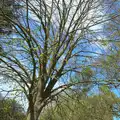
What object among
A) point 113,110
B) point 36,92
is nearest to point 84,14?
point 36,92

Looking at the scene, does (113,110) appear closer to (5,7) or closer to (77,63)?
(77,63)

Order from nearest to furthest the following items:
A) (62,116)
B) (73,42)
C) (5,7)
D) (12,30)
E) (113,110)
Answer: (5,7) < (12,30) < (73,42) < (62,116) < (113,110)

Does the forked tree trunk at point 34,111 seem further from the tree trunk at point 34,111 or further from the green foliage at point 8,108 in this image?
the green foliage at point 8,108

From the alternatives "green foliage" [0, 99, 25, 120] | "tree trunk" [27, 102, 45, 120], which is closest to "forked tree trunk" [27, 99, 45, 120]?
"tree trunk" [27, 102, 45, 120]

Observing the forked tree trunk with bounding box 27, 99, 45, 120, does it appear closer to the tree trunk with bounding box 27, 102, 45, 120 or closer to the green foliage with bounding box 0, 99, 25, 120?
the tree trunk with bounding box 27, 102, 45, 120

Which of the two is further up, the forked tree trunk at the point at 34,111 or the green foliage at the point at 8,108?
the green foliage at the point at 8,108

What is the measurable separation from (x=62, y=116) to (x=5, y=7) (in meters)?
4.26

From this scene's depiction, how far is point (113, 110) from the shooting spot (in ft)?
38.1

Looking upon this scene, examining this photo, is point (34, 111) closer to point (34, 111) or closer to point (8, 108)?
point (34, 111)

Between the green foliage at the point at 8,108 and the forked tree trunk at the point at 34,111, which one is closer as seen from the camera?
the forked tree trunk at the point at 34,111

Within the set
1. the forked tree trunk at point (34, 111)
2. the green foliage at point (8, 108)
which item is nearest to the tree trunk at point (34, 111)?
the forked tree trunk at point (34, 111)

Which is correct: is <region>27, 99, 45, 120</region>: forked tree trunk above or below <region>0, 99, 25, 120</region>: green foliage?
below

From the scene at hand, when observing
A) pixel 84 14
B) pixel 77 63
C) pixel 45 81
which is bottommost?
pixel 45 81

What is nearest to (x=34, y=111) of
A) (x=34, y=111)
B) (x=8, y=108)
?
(x=34, y=111)
